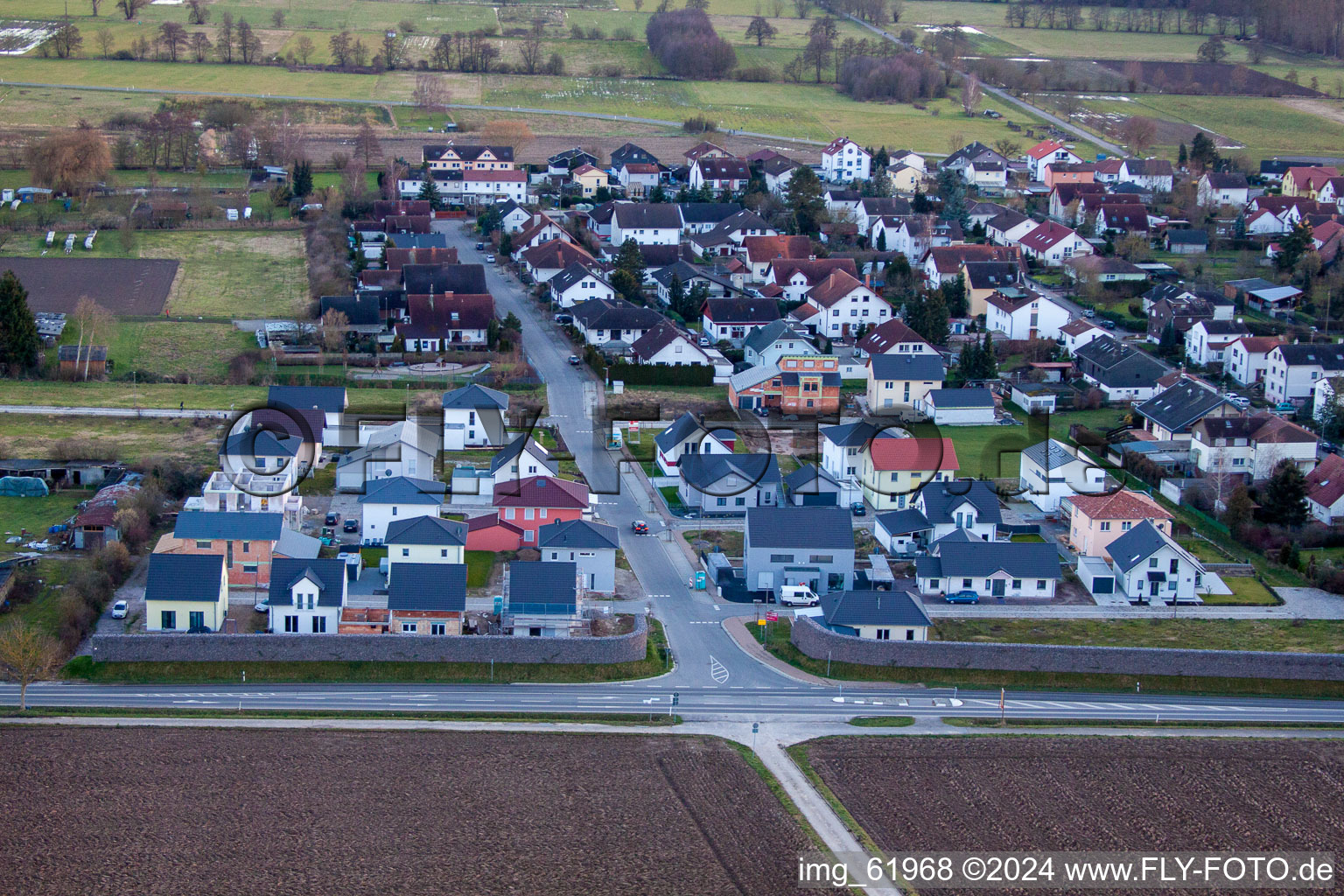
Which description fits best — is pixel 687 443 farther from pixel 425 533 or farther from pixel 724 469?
pixel 425 533

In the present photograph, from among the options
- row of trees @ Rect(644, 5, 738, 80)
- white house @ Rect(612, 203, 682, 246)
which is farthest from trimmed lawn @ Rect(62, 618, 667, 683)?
row of trees @ Rect(644, 5, 738, 80)

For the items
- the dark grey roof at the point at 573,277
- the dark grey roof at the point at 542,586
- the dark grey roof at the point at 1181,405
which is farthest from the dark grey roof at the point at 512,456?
the dark grey roof at the point at 573,277

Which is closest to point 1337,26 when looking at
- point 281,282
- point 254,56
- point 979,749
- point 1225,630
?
point 254,56

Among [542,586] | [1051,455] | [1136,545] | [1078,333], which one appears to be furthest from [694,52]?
[542,586]

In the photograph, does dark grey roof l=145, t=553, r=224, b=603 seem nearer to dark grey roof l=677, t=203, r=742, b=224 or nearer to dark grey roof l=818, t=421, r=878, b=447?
dark grey roof l=818, t=421, r=878, b=447

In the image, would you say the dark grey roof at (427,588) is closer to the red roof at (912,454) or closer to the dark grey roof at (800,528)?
the dark grey roof at (800,528)
